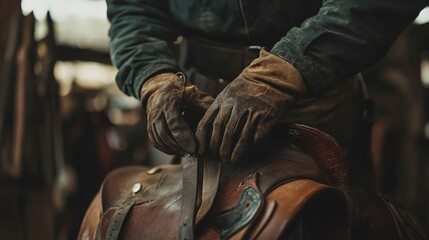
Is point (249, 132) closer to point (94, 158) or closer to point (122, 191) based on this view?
point (122, 191)

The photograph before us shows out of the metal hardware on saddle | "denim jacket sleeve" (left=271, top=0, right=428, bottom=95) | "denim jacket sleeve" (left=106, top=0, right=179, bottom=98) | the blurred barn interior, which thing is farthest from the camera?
the blurred barn interior

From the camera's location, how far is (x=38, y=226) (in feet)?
16.2

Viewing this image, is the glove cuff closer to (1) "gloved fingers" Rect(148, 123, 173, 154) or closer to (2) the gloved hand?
(2) the gloved hand

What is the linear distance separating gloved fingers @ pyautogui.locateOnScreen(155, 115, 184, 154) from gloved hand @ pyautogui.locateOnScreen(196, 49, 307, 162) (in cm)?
8

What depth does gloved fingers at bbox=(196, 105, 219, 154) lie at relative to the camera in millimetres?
1914

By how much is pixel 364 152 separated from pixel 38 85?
8.49 ft

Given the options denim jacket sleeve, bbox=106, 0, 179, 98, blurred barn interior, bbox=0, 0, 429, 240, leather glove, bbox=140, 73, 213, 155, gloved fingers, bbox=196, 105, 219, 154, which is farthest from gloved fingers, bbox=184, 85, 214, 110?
blurred barn interior, bbox=0, 0, 429, 240

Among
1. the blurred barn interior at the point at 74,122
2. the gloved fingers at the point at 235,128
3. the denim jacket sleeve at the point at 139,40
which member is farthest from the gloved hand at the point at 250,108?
the blurred barn interior at the point at 74,122

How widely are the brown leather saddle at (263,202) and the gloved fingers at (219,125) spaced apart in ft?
0.22

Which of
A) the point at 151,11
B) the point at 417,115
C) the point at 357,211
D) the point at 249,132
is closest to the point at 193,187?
the point at 249,132

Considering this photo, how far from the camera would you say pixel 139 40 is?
239 cm

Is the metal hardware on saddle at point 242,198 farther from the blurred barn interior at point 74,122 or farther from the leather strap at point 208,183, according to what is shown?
the blurred barn interior at point 74,122

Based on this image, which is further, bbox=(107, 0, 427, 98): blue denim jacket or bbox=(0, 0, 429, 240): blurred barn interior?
bbox=(0, 0, 429, 240): blurred barn interior

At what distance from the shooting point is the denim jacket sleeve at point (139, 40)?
2.30 metres
